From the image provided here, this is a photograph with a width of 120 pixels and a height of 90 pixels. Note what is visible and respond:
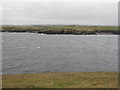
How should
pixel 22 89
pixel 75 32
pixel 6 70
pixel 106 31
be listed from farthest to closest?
pixel 106 31
pixel 75 32
pixel 6 70
pixel 22 89

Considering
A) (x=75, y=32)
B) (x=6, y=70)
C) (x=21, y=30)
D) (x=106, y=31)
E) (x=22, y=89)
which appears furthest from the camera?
(x=21, y=30)

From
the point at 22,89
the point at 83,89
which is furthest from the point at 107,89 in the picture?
the point at 22,89

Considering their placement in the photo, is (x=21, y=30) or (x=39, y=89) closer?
(x=39, y=89)

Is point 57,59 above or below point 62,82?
below

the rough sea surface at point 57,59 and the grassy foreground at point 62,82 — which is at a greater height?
the grassy foreground at point 62,82

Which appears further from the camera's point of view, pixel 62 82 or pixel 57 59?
pixel 57 59

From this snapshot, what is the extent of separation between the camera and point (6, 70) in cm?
2884

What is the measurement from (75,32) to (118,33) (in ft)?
126

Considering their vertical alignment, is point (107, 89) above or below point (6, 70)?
above

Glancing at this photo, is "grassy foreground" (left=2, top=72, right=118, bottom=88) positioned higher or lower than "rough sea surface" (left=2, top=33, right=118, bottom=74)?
higher

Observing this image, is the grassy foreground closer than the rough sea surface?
Yes

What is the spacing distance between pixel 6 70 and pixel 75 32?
431ft

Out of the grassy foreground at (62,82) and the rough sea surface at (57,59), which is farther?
the rough sea surface at (57,59)

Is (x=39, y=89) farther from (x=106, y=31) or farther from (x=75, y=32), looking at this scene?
(x=106, y=31)
